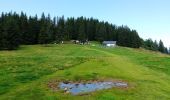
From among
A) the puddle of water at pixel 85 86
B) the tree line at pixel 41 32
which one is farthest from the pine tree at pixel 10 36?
the puddle of water at pixel 85 86

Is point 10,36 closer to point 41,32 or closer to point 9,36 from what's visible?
point 9,36

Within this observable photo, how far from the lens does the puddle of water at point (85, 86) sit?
123 ft

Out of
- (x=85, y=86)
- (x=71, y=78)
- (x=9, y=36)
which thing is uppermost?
(x=9, y=36)

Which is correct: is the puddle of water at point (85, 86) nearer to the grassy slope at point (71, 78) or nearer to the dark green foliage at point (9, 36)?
the grassy slope at point (71, 78)

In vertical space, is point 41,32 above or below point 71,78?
above

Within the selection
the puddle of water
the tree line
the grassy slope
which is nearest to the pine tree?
the tree line

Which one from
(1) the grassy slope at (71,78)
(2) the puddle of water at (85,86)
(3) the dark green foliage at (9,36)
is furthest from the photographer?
(3) the dark green foliage at (9,36)

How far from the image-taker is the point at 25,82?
44531 millimetres

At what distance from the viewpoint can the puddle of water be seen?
3750 cm

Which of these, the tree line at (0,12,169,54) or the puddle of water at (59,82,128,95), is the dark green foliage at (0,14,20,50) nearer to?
the tree line at (0,12,169,54)

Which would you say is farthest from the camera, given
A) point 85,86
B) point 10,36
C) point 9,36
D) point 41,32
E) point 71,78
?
point 41,32

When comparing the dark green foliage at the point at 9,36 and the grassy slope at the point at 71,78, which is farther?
the dark green foliage at the point at 9,36

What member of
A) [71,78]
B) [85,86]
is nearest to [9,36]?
[71,78]

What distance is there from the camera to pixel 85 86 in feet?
132
